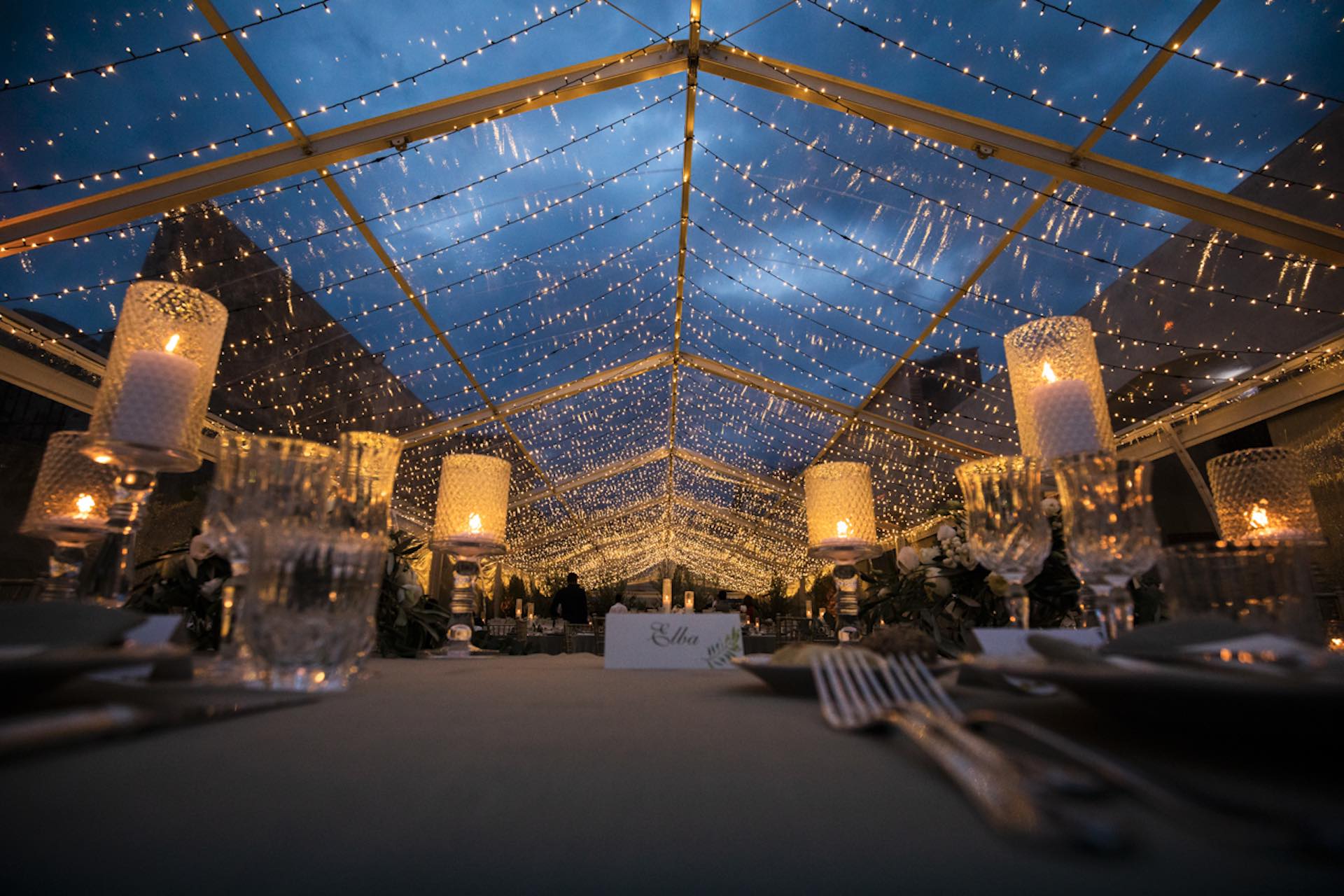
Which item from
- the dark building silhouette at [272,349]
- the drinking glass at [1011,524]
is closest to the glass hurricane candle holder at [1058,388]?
the drinking glass at [1011,524]

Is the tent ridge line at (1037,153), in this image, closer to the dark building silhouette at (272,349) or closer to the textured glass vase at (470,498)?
the textured glass vase at (470,498)

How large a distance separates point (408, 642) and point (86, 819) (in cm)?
162

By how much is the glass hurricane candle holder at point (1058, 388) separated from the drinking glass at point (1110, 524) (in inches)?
11.1

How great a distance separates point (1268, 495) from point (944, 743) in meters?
1.75

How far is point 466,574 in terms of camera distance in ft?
4.78

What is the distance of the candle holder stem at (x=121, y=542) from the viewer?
89 centimetres

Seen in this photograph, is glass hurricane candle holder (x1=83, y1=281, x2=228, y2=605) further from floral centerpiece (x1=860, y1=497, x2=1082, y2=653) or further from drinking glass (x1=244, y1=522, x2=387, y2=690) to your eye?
floral centerpiece (x1=860, y1=497, x2=1082, y2=653)

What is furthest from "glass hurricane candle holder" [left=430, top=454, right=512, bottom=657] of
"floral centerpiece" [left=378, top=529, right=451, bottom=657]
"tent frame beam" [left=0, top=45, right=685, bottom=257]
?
"tent frame beam" [left=0, top=45, right=685, bottom=257]

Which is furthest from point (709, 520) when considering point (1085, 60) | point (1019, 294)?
point (1085, 60)

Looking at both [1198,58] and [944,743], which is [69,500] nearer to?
[944,743]

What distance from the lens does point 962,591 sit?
57.3 inches

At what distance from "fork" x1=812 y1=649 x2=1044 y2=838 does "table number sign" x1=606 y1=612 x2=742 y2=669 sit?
0.55 m

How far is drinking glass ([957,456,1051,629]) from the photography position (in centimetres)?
90

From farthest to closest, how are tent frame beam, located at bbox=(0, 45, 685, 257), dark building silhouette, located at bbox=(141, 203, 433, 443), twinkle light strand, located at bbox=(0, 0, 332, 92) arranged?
1. dark building silhouette, located at bbox=(141, 203, 433, 443)
2. tent frame beam, located at bbox=(0, 45, 685, 257)
3. twinkle light strand, located at bbox=(0, 0, 332, 92)
